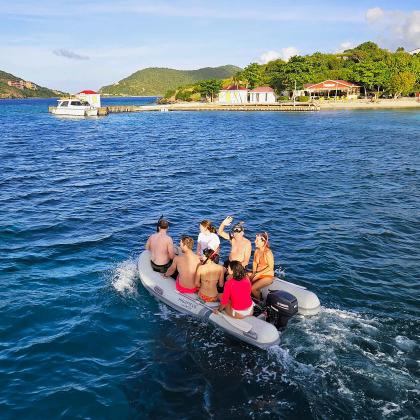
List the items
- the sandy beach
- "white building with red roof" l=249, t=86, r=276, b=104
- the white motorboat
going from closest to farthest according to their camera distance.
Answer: the white motorboat → the sandy beach → "white building with red roof" l=249, t=86, r=276, b=104

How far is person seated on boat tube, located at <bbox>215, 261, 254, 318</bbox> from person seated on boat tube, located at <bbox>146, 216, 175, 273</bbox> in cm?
287

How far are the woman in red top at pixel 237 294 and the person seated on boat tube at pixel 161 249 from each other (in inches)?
114

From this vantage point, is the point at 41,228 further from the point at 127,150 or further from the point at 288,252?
the point at 127,150

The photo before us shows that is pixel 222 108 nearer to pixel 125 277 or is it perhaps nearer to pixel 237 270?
pixel 125 277

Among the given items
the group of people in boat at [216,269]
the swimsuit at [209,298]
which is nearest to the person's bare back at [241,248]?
the group of people in boat at [216,269]

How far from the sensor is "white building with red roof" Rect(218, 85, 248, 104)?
117188 mm

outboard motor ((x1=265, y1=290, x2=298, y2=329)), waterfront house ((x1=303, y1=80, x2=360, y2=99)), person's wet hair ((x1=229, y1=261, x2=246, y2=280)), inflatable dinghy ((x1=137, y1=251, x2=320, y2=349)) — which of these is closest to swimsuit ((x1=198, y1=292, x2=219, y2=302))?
inflatable dinghy ((x1=137, y1=251, x2=320, y2=349))

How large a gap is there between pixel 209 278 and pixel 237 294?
1139mm

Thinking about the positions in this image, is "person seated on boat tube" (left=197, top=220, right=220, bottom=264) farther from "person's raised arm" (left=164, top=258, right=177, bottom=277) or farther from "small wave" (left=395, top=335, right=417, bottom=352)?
"small wave" (left=395, top=335, right=417, bottom=352)

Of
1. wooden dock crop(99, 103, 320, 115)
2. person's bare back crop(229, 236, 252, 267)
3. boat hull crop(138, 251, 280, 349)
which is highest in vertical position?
wooden dock crop(99, 103, 320, 115)

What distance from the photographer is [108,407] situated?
8.17 metres

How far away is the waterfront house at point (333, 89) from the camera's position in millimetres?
108250

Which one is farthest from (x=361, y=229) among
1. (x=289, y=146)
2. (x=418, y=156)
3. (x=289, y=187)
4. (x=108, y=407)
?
(x=289, y=146)

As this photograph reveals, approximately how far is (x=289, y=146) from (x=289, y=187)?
1979cm
